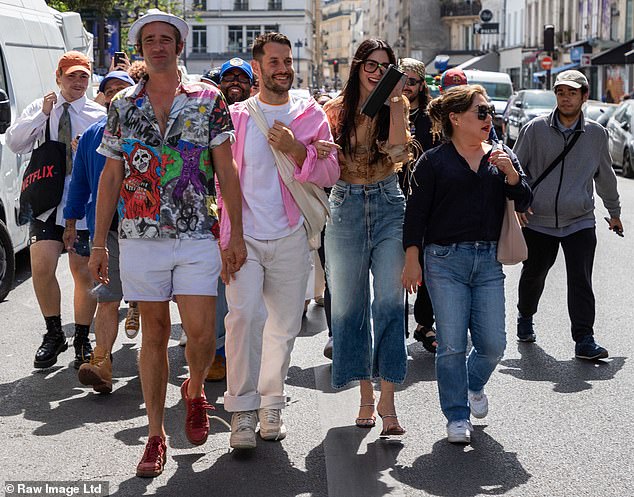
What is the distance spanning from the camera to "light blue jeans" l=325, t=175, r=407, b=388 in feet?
20.4

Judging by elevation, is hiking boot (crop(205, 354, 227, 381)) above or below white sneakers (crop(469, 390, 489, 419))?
below

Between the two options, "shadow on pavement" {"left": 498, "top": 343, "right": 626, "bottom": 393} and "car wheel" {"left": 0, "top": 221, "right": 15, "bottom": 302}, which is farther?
"car wheel" {"left": 0, "top": 221, "right": 15, "bottom": 302}

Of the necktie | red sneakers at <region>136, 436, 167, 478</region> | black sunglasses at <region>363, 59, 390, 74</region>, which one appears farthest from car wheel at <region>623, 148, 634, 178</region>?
red sneakers at <region>136, 436, 167, 478</region>

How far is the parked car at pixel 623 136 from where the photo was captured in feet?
84.3

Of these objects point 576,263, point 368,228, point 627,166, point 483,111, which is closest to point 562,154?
point 576,263

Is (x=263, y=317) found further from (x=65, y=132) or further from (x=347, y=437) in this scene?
(x=65, y=132)

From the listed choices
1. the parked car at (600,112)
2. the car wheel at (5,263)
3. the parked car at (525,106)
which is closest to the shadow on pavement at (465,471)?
the car wheel at (5,263)

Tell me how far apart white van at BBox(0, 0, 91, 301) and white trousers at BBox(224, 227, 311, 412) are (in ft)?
14.3

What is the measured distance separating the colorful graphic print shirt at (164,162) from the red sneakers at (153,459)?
947mm

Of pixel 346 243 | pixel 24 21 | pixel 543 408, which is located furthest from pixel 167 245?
pixel 24 21

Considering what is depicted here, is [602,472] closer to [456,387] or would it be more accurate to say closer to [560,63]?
[456,387]

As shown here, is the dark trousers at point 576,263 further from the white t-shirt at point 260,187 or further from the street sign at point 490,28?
the street sign at point 490,28

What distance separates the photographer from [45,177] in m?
8.00

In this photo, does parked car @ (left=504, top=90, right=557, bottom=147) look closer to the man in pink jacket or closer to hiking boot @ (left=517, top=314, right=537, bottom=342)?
hiking boot @ (left=517, top=314, right=537, bottom=342)
